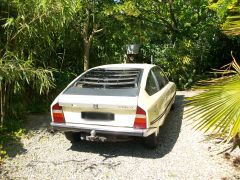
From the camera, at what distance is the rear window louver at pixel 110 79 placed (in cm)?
500

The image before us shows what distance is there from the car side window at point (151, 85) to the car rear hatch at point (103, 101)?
0.19 meters

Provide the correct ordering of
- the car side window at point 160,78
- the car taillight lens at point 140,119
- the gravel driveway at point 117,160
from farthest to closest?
the car side window at point 160,78 < the car taillight lens at point 140,119 < the gravel driveway at point 117,160

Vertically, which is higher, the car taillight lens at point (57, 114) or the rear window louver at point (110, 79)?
the rear window louver at point (110, 79)

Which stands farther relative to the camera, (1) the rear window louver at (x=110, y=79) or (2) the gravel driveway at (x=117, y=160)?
(1) the rear window louver at (x=110, y=79)

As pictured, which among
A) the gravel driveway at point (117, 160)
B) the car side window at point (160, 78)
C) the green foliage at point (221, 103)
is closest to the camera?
the green foliage at point (221, 103)

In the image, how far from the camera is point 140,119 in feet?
14.6

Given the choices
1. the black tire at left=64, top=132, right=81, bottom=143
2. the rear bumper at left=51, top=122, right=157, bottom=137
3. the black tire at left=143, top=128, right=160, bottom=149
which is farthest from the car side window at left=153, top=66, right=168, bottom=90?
the black tire at left=64, top=132, right=81, bottom=143

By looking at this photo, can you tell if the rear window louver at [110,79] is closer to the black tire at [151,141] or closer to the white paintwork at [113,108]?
the white paintwork at [113,108]

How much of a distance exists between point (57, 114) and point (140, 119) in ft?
4.65

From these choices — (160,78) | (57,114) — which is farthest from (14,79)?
(160,78)

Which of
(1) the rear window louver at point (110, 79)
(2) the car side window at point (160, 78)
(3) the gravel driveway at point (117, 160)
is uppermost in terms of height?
(1) the rear window louver at point (110, 79)

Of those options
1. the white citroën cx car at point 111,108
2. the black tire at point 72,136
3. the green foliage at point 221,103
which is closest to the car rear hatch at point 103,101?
the white citroën cx car at point 111,108

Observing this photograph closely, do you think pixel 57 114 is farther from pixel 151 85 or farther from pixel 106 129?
pixel 151 85

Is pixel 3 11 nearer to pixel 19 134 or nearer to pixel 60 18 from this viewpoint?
pixel 60 18
